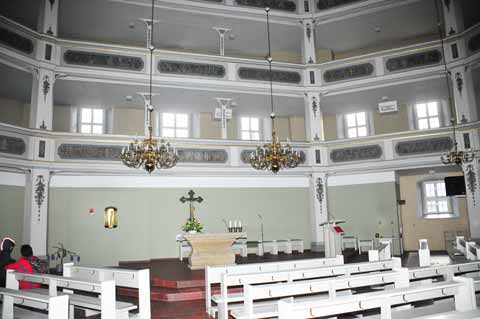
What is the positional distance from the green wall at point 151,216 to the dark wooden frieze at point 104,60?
3841mm

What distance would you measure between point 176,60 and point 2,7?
5459 millimetres

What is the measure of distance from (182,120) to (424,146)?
8.60 metres

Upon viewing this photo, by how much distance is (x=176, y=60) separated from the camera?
41.8 ft

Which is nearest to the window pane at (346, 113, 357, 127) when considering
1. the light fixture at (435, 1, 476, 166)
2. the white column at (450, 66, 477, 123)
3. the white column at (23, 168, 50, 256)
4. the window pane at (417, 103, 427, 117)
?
the window pane at (417, 103, 427, 117)

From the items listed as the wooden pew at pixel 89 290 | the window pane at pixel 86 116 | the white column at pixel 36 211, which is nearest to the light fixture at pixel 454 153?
the wooden pew at pixel 89 290

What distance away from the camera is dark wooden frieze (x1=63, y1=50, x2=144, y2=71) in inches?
462

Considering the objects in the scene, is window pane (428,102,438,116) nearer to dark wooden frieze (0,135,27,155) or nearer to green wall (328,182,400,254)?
green wall (328,182,400,254)

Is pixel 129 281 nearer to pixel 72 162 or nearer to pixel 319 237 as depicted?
pixel 72 162

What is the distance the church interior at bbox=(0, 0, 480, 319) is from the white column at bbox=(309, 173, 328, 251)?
57 millimetres

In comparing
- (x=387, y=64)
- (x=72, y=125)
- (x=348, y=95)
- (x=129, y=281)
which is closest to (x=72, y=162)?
(x=72, y=125)

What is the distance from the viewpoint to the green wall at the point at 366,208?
43.6 ft

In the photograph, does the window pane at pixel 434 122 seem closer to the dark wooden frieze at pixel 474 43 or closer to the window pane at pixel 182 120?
the dark wooden frieze at pixel 474 43

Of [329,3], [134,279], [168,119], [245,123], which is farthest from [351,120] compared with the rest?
[134,279]

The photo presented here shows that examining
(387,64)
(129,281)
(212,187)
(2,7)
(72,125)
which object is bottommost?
(129,281)
